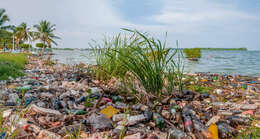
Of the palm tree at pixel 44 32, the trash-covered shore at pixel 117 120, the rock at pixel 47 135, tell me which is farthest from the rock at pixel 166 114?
the palm tree at pixel 44 32

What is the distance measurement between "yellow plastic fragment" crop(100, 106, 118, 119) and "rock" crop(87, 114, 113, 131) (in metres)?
0.14

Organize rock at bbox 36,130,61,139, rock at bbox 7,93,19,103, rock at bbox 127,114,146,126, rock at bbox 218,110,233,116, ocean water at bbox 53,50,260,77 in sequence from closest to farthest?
1. rock at bbox 36,130,61,139
2. rock at bbox 127,114,146,126
3. rock at bbox 218,110,233,116
4. rock at bbox 7,93,19,103
5. ocean water at bbox 53,50,260,77

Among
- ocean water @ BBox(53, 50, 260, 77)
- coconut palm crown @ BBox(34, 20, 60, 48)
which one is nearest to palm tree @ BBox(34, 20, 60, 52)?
coconut palm crown @ BBox(34, 20, 60, 48)

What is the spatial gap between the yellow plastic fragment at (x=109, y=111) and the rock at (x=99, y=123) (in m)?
0.14

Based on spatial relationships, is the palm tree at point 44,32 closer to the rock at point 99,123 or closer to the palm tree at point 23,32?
the palm tree at point 23,32

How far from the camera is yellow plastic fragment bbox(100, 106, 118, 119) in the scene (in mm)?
1734

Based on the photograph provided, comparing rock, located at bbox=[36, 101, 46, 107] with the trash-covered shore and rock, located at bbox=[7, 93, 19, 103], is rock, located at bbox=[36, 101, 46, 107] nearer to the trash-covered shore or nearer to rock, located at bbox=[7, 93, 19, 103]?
the trash-covered shore

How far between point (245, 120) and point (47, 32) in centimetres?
4730

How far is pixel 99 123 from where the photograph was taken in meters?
1.51

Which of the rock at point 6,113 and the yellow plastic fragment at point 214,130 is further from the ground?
the rock at point 6,113

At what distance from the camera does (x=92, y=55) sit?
3.71 m

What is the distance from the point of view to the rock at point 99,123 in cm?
148

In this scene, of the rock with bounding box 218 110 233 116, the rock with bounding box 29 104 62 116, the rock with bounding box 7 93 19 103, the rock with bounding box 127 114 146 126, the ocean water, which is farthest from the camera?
the ocean water

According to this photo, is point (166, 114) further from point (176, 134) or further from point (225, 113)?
point (225, 113)
